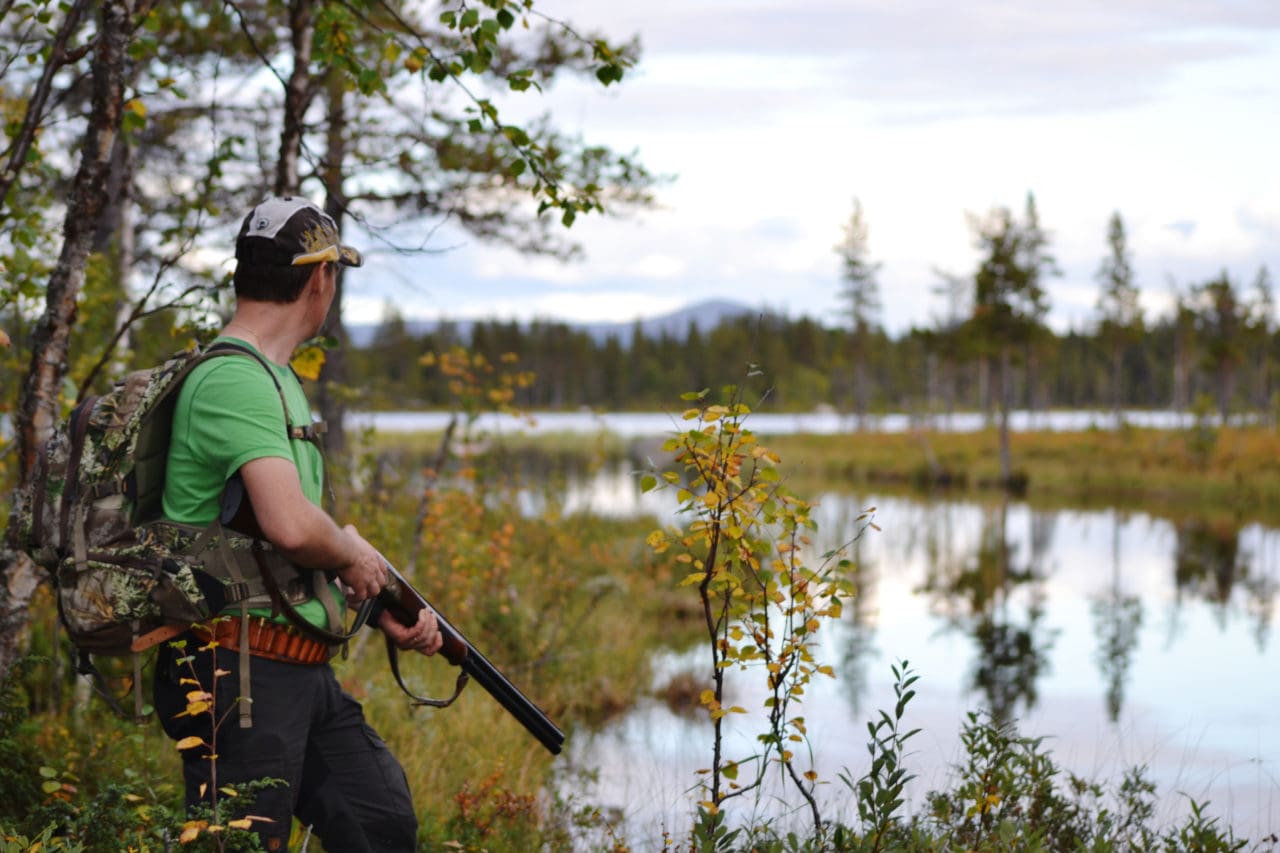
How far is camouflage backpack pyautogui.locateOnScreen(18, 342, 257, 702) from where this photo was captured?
8.93 feet

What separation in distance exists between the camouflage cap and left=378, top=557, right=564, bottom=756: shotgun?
79 cm

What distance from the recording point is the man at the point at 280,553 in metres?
2.64

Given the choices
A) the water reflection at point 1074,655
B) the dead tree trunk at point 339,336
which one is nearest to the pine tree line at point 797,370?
the water reflection at point 1074,655

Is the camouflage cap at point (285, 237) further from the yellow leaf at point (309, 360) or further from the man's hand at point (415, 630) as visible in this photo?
the yellow leaf at point (309, 360)

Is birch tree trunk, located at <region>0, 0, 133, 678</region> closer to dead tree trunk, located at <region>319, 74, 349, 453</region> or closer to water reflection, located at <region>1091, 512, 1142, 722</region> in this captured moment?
dead tree trunk, located at <region>319, 74, 349, 453</region>

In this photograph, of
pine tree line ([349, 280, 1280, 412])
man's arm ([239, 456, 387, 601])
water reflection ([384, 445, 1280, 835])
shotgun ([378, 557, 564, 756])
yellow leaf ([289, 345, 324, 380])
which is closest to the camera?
man's arm ([239, 456, 387, 601])

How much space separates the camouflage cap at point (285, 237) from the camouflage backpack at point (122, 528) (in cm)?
24

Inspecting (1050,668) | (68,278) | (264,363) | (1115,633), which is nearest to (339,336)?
(68,278)

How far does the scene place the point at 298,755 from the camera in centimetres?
290

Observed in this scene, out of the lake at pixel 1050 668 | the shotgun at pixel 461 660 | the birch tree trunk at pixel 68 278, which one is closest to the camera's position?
the shotgun at pixel 461 660

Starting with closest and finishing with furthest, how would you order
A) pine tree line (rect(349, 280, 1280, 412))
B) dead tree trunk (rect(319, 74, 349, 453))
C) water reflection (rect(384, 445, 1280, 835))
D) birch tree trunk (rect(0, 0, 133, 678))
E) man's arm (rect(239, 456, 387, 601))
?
man's arm (rect(239, 456, 387, 601))
birch tree trunk (rect(0, 0, 133, 678))
water reflection (rect(384, 445, 1280, 835))
dead tree trunk (rect(319, 74, 349, 453))
pine tree line (rect(349, 280, 1280, 412))

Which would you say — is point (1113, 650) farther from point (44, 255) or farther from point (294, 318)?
point (294, 318)

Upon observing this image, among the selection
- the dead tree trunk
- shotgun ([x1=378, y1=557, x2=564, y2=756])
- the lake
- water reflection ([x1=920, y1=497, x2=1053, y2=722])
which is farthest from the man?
water reflection ([x1=920, y1=497, x2=1053, y2=722])

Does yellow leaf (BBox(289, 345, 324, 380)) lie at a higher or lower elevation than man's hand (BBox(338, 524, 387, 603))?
higher
